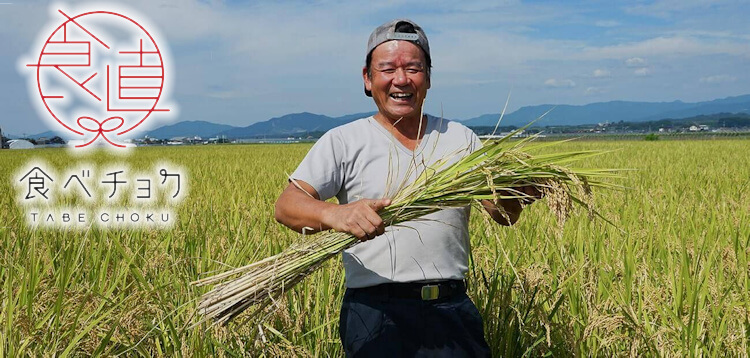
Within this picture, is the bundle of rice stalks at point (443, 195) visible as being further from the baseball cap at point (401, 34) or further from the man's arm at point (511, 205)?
the baseball cap at point (401, 34)

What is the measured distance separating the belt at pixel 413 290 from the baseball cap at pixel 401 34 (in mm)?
677

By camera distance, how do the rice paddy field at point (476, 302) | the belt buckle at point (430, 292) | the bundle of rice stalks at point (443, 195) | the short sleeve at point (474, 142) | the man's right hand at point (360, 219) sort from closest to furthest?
the man's right hand at point (360, 219)
the bundle of rice stalks at point (443, 195)
the belt buckle at point (430, 292)
the short sleeve at point (474, 142)
the rice paddy field at point (476, 302)

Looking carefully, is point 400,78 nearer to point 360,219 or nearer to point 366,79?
point 366,79

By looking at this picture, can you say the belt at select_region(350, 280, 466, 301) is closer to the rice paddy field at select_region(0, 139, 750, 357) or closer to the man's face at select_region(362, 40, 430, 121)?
the rice paddy field at select_region(0, 139, 750, 357)

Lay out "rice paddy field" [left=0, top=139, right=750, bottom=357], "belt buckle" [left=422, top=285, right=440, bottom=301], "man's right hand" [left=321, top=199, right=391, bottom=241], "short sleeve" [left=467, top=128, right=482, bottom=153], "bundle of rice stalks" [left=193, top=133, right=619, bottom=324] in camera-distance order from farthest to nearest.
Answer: "rice paddy field" [left=0, top=139, right=750, bottom=357] → "short sleeve" [left=467, top=128, right=482, bottom=153] → "belt buckle" [left=422, top=285, right=440, bottom=301] → "bundle of rice stalks" [left=193, top=133, right=619, bottom=324] → "man's right hand" [left=321, top=199, right=391, bottom=241]

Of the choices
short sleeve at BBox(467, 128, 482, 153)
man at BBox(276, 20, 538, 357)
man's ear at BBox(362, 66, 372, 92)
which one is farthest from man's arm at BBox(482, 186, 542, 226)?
man's ear at BBox(362, 66, 372, 92)

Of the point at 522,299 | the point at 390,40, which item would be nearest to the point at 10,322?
the point at 390,40

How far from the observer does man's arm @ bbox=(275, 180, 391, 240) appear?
1585 millimetres

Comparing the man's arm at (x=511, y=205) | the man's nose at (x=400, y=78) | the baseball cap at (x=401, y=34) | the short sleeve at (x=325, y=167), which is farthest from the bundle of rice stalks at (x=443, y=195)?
the baseball cap at (x=401, y=34)

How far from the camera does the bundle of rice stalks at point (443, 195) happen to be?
1728 mm

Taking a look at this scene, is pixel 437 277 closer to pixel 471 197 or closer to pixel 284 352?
pixel 471 197

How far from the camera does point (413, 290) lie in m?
1.85

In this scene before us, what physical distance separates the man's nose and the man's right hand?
0.40 m

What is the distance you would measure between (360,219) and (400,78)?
498 millimetres
